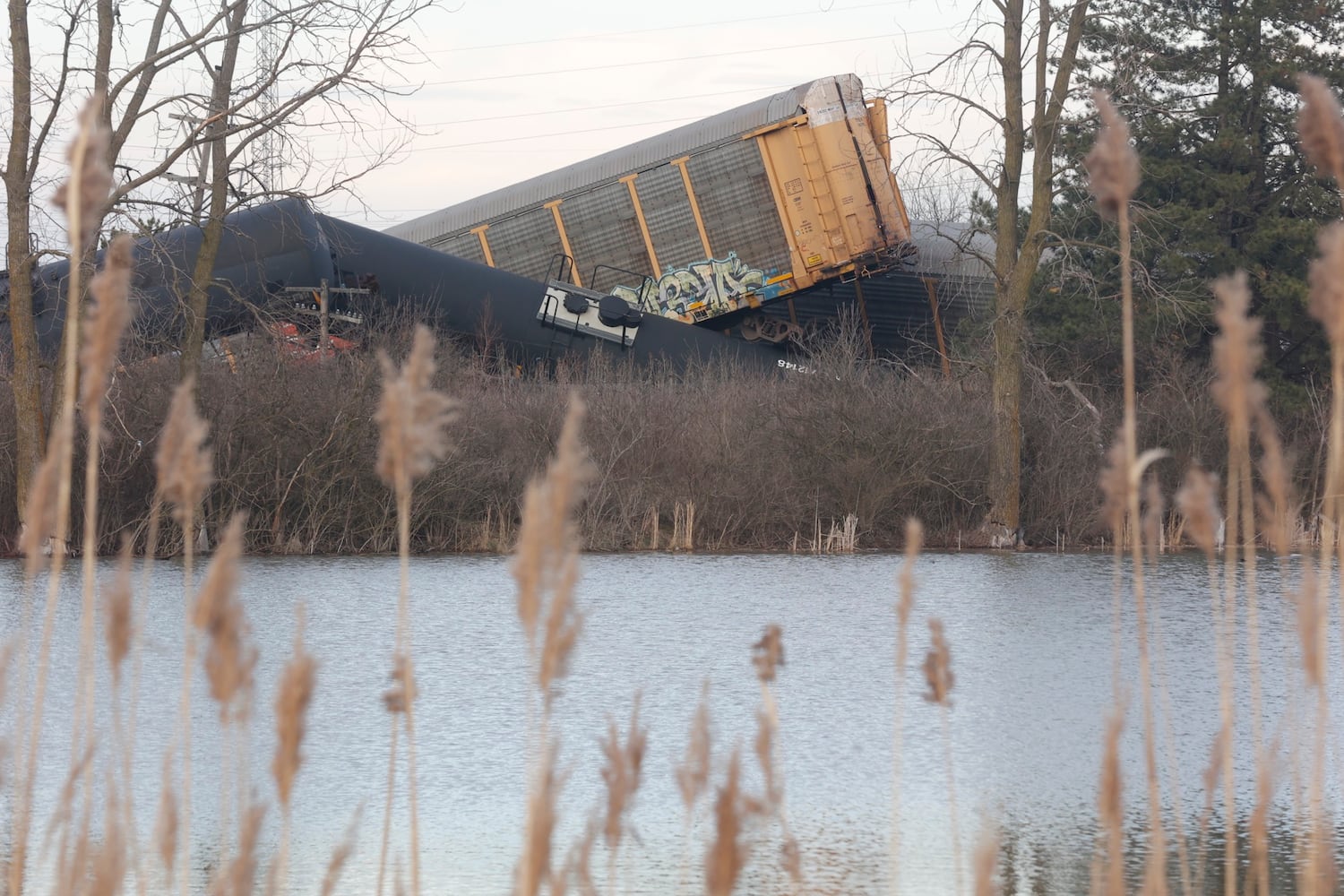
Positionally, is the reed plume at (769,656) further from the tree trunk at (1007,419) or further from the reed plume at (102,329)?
the tree trunk at (1007,419)

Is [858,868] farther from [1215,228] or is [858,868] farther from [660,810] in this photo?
[1215,228]

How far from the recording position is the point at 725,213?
26.2m

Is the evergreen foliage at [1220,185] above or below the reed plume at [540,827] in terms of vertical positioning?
above

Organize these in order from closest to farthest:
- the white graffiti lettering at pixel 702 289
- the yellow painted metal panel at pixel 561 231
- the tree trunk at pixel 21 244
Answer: the tree trunk at pixel 21 244, the white graffiti lettering at pixel 702 289, the yellow painted metal panel at pixel 561 231

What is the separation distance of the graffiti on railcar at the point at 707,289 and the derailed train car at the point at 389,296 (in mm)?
932

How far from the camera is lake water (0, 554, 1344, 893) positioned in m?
5.11

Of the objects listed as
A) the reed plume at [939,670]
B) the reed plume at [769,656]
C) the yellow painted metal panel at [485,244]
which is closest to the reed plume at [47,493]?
the reed plume at [769,656]

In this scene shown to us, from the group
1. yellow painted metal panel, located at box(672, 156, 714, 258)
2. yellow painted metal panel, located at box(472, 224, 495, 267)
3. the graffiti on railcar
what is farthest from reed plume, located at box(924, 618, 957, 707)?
yellow painted metal panel, located at box(472, 224, 495, 267)

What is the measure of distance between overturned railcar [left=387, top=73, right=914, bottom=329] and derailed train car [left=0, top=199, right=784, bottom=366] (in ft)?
3.68

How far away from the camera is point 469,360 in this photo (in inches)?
862

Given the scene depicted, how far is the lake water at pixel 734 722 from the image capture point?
5.11m

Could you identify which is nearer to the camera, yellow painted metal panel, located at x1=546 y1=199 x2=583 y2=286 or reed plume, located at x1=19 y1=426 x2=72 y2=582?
reed plume, located at x1=19 y1=426 x2=72 y2=582

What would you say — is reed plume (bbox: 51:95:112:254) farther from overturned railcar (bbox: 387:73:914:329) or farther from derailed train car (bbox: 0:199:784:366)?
overturned railcar (bbox: 387:73:914:329)

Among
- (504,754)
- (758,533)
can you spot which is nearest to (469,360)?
(758,533)
